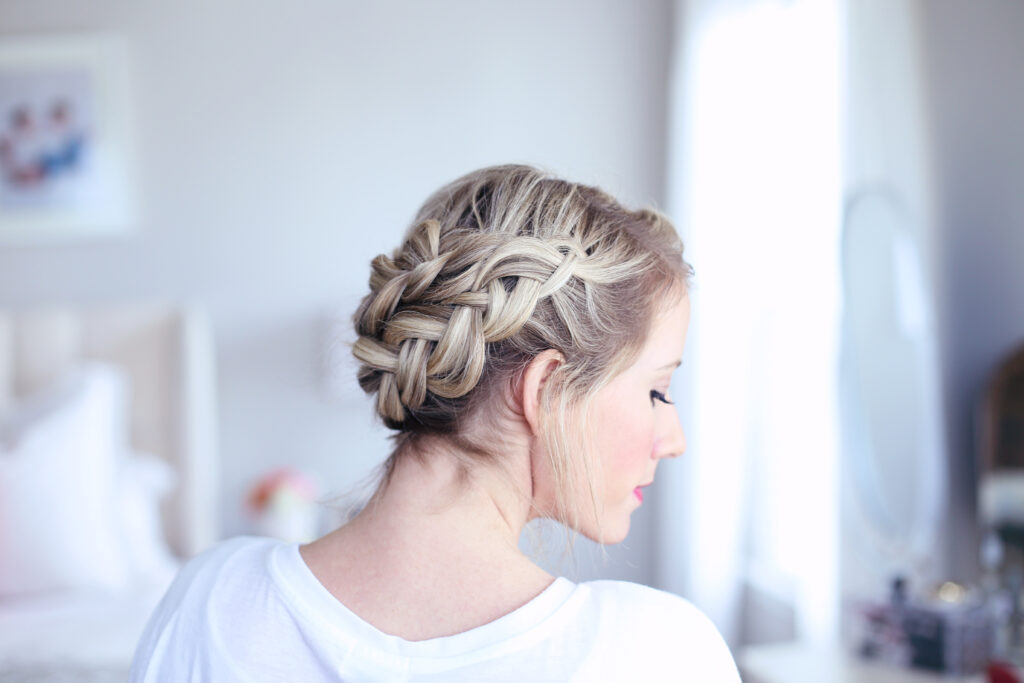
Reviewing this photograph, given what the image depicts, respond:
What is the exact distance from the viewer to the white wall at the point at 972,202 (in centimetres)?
187

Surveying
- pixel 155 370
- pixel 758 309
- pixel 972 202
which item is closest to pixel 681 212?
pixel 758 309

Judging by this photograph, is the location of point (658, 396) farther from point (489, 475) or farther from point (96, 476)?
point (96, 476)

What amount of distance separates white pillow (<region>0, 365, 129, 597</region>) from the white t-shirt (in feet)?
4.85

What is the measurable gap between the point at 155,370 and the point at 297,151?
93 centimetres

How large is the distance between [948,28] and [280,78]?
7.05 feet

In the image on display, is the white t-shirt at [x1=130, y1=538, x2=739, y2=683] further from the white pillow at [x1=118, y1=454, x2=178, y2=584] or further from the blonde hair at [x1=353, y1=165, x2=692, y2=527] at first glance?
the white pillow at [x1=118, y1=454, x2=178, y2=584]

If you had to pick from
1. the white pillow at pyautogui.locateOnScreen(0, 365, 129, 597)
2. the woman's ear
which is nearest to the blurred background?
the white pillow at pyautogui.locateOnScreen(0, 365, 129, 597)

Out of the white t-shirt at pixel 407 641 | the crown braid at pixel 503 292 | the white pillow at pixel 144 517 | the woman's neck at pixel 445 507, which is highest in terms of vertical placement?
the crown braid at pixel 503 292

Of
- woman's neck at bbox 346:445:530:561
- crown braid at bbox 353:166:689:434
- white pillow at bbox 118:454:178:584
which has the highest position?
crown braid at bbox 353:166:689:434

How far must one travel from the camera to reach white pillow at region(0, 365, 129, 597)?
1.99m

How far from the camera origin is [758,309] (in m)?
2.62

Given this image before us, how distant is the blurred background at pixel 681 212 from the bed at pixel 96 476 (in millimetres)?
105

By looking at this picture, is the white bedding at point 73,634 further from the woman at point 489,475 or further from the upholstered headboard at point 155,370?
the woman at point 489,475

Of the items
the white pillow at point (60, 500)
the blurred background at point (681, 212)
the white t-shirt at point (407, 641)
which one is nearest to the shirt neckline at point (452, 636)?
the white t-shirt at point (407, 641)
